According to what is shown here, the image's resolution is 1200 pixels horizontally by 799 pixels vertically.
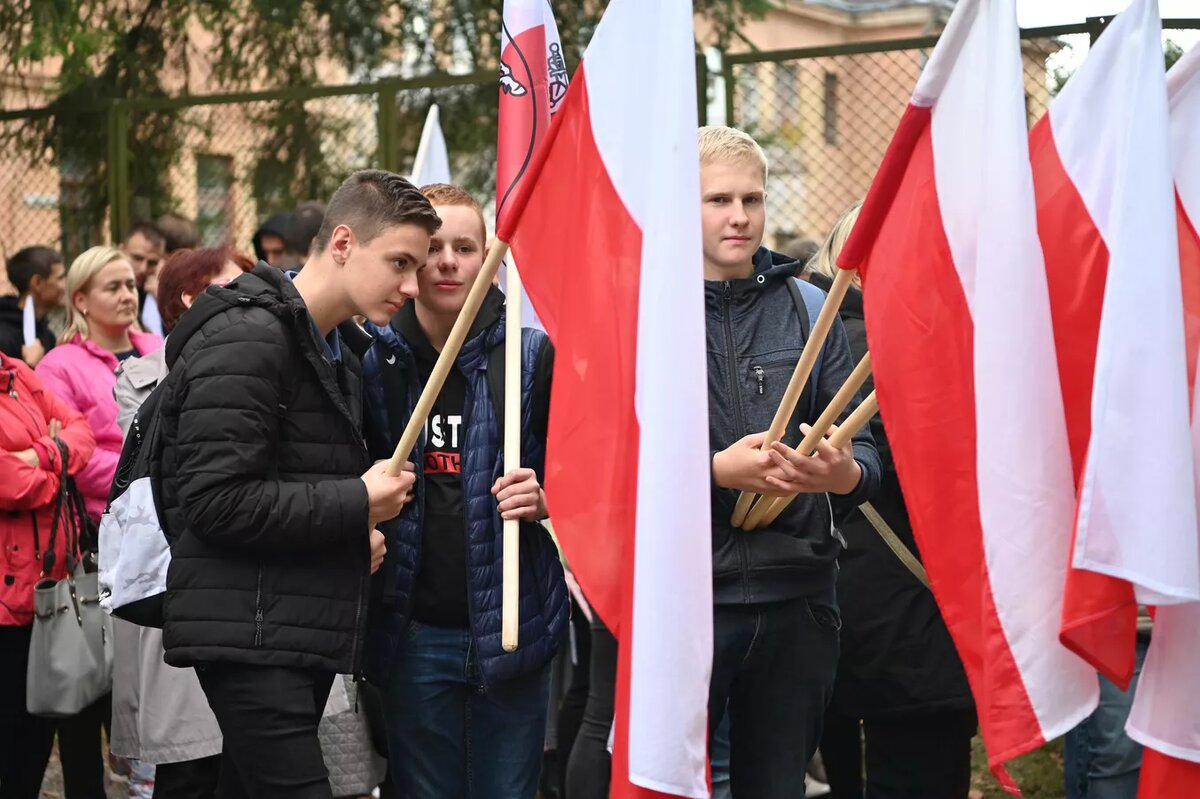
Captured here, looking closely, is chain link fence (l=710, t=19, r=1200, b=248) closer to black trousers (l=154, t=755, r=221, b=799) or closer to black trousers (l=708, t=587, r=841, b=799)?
black trousers (l=708, t=587, r=841, b=799)

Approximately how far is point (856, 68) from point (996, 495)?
5.36m

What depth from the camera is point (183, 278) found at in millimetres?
5285

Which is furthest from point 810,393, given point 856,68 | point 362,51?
point 362,51

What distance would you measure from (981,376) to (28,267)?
6260mm

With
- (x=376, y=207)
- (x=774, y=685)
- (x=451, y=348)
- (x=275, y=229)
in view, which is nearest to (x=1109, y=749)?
(x=774, y=685)

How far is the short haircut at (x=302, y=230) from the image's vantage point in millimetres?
6887

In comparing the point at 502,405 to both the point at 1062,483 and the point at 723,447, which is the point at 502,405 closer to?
the point at 723,447

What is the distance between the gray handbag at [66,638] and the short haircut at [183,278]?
599 millimetres

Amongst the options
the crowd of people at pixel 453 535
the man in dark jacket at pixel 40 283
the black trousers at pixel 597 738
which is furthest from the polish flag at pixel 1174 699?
the man in dark jacket at pixel 40 283

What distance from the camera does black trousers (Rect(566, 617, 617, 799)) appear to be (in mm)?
5074

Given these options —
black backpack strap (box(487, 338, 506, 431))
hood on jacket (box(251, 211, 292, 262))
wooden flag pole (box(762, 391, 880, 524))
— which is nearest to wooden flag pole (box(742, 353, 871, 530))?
wooden flag pole (box(762, 391, 880, 524))

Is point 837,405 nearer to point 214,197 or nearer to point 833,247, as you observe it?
point 833,247

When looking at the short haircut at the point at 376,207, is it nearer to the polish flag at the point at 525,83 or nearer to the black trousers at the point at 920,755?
the polish flag at the point at 525,83

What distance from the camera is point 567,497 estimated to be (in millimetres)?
3393
